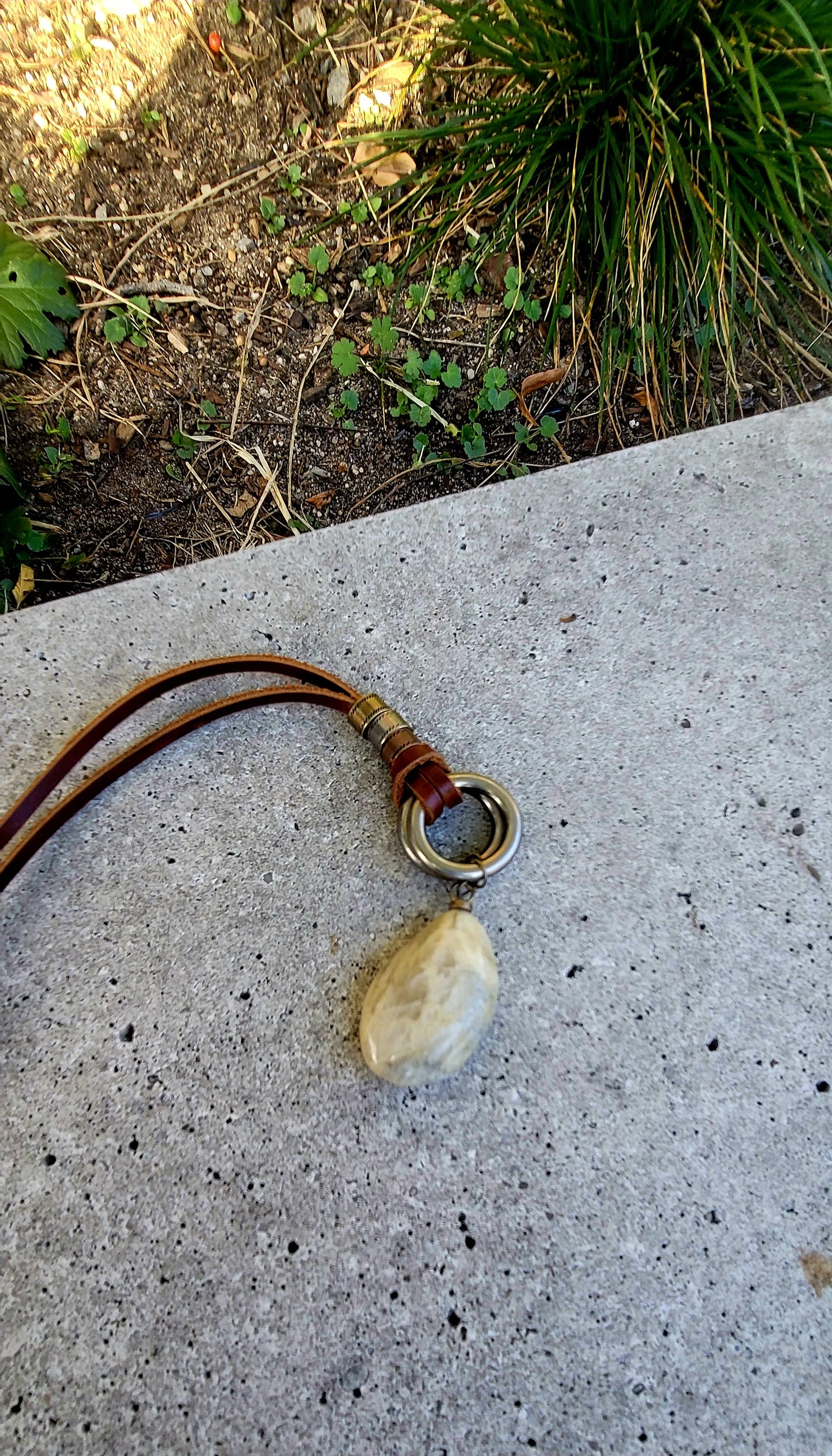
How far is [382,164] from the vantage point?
1.47 m

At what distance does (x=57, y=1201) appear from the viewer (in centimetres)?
100

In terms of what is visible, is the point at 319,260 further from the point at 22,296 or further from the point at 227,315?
the point at 22,296

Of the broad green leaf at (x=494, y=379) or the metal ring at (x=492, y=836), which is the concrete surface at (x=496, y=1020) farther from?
the broad green leaf at (x=494, y=379)

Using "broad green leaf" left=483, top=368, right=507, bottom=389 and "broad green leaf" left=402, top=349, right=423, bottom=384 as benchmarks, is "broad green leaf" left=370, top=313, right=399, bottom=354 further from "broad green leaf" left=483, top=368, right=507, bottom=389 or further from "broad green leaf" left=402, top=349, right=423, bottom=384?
"broad green leaf" left=483, top=368, right=507, bottom=389

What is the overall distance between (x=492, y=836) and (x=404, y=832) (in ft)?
0.44

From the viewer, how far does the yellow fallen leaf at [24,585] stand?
1.39 m

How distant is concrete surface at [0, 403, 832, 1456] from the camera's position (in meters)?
0.94

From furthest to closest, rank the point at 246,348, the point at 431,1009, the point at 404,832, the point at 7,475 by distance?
the point at 246,348
the point at 7,475
the point at 404,832
the point at 431,1009

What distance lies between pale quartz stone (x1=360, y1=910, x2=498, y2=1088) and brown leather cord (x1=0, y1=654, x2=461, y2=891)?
17 cm

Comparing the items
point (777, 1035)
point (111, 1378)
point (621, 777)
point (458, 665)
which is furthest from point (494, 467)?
point (111, 1378)

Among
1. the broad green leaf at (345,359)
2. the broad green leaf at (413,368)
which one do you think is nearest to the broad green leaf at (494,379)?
the broad green leaf at (413,368)

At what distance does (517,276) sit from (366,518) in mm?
559

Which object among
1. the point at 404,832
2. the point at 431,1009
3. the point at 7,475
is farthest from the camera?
the point at 7,475

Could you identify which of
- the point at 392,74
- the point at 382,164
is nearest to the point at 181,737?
the point at 382,164
